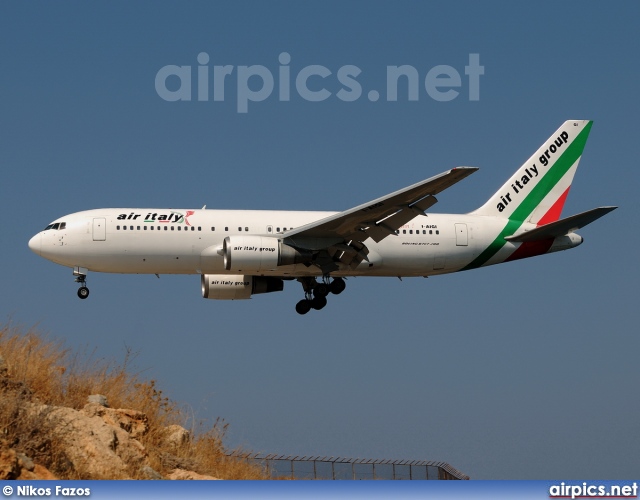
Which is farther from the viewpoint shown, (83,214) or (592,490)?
(83,214)

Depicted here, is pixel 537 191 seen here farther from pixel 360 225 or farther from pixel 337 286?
pixel 360 225

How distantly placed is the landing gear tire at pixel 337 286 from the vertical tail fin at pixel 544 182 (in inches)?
261

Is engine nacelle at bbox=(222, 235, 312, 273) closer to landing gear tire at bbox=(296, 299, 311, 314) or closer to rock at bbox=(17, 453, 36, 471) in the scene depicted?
landing gear tire at bbox=(296, 299, 311, 314)

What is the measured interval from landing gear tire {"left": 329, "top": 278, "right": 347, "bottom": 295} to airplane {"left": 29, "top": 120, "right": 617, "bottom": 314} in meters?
0.04

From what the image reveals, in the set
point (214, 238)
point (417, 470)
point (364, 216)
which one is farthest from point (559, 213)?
point (417, 470)

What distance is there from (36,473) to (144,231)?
969 inches

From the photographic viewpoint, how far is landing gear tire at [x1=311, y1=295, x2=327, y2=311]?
4047 centimetres

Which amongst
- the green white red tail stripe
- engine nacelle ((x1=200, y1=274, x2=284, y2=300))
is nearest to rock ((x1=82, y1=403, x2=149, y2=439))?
engine nacelle ((x1=200, y1=274, x2=284, y2=300))

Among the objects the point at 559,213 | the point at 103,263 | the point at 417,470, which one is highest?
the point at 559,213

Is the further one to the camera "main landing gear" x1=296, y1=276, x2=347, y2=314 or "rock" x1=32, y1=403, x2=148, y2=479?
"main landing gear" x1=296, y1=276, x2=347, y2=314

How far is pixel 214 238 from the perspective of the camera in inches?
1476

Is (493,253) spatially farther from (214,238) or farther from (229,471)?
(229,471)

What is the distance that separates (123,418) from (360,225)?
876 inches

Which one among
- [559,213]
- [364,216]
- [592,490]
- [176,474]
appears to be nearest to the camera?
[592,490]
